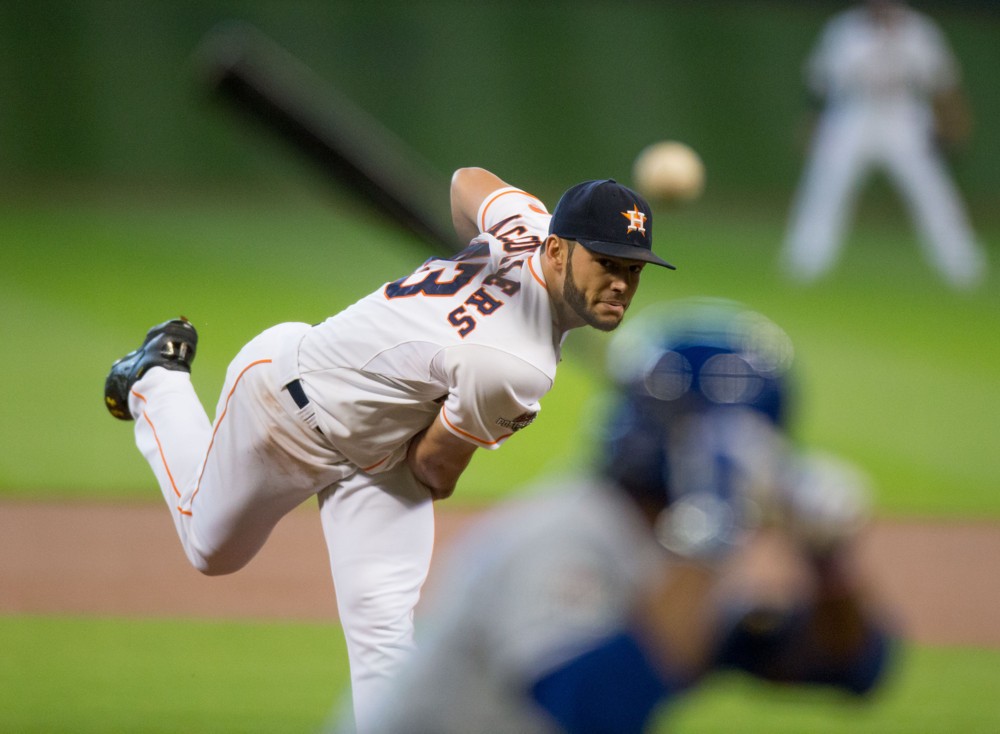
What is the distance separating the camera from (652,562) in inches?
87.0

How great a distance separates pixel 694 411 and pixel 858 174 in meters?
13.7

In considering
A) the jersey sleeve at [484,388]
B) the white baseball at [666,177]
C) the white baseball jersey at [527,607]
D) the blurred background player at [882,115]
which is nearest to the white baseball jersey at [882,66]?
the blurred background player at [882,115]

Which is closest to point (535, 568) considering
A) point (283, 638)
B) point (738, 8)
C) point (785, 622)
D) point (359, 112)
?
point (785, 622)

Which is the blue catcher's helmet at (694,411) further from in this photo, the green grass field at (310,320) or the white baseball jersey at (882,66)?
the white baseball jersey at (882,66)

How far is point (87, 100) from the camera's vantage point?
17.7m

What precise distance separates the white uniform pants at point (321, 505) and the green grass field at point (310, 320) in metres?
0.83

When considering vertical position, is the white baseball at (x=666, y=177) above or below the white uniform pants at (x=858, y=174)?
below

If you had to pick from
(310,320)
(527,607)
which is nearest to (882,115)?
(310,320)

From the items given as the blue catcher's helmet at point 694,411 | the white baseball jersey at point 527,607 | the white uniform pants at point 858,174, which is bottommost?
the white baseball jersey at point 527,607

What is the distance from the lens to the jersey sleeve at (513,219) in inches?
171

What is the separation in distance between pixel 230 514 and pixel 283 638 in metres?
2.19

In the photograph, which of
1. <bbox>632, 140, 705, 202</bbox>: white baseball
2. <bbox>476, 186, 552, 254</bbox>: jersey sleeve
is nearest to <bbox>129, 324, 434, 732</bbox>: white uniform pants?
<bbox>476, 186, 552, 254</bbox>: jersey sleeve

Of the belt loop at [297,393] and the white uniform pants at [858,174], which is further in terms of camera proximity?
the white uniform pants at [858,174]

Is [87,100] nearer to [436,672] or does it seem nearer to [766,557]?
[766,557]
